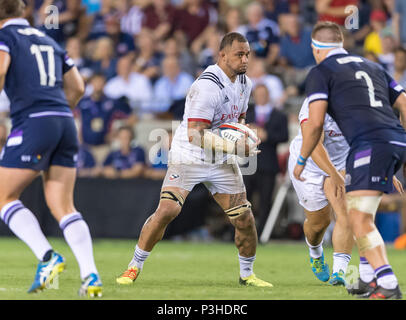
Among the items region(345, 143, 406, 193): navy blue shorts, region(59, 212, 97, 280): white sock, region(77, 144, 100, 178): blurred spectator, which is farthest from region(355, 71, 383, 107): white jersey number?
region(77, 144, 100, 178): blurred spectator

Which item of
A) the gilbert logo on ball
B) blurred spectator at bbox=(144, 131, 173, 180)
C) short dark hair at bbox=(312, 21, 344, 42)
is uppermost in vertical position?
short dark hair at bbox=(312, 21, 344, 42)

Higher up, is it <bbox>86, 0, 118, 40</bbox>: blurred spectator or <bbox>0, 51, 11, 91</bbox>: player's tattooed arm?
<bbox>0, 51, 11, 91</bbox>: player's tattooed arm

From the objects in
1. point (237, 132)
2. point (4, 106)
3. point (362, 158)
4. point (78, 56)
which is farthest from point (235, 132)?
point (4, 106)

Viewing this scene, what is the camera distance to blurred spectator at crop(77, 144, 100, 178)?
1605 cm

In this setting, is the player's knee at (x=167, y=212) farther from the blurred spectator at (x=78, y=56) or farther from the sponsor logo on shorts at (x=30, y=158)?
the blurred spectator at (x=78, y=56)

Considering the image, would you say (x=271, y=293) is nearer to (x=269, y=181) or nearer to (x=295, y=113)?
(x=269, y=181)

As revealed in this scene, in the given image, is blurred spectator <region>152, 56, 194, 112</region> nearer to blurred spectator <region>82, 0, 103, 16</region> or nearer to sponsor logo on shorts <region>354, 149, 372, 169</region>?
blurred spectator <region>82, 0, 103, 16</region>

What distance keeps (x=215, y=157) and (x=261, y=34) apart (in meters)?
9.29

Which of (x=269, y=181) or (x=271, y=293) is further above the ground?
(x=271, y=293)

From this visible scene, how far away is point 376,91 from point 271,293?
2.07 m

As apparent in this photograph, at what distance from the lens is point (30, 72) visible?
704cm

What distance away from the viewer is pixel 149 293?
7.71 metres

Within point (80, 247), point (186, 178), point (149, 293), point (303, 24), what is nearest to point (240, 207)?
point (186, 178)

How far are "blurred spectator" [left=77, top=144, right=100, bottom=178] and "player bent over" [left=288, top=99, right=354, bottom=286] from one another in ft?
23.8
